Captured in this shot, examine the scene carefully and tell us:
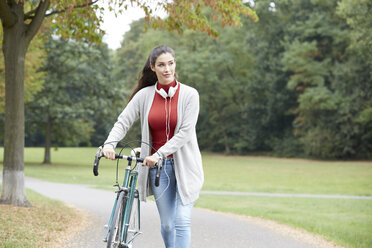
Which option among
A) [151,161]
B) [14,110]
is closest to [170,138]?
[151,161]

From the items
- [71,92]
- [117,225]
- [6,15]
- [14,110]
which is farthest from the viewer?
[71,92]

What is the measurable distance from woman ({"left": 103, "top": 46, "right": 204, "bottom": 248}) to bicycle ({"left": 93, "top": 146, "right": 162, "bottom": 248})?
117 mm

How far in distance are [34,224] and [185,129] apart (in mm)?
4659

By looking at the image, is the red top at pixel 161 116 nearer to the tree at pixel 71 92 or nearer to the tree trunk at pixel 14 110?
the tree trunk at pixel 14 110

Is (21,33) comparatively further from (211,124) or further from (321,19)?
→ (211,124)

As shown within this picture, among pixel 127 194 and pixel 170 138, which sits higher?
pixel 170 138

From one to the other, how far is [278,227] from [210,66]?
41.6 meters

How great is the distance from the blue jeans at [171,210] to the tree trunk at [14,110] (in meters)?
5.87

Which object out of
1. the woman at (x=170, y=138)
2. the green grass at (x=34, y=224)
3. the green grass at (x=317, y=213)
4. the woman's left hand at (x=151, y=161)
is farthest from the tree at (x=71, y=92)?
the woman's left hand at (x=151, y=161)

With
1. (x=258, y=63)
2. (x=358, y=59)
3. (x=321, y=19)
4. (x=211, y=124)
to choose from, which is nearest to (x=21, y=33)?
(x=358, y=59)

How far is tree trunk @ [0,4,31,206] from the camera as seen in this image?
9547 millimetres

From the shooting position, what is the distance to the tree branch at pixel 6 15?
9266mm

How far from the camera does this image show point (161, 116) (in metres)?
4.32

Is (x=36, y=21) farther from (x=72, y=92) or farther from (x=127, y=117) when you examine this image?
(x=72, y=92)
